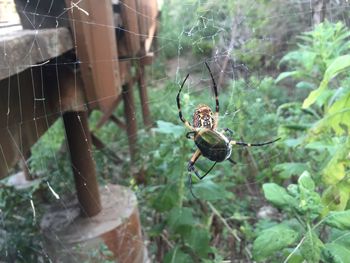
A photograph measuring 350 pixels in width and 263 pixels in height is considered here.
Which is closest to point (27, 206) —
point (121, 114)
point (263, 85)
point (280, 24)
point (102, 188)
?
point (102, 188)

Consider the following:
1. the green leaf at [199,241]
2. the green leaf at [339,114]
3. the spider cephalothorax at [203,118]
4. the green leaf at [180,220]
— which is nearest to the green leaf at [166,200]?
the green leaf at [180,220]

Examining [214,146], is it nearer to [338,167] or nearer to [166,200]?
[338,167]

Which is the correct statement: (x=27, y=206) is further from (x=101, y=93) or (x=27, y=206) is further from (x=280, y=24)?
Answer: (x=280, y=24)

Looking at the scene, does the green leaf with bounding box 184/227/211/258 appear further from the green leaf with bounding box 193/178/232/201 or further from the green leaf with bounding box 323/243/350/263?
the green leaf with bounding box 323/243/350/263

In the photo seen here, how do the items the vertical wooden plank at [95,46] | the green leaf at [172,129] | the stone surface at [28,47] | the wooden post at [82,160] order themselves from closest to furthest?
the stone surface at [28,47] → the vertical wooden plank at [95,46] → the green leaf at [172,129] → the wooden post at [82,160]

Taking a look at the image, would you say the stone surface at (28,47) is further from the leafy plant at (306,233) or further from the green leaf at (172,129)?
the leafy plant at (306,233)

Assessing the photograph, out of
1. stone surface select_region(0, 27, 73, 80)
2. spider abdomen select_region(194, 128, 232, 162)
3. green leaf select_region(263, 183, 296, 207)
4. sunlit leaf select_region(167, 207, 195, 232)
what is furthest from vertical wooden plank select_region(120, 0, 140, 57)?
green leaf select_region(263, 183, 296, 207)
